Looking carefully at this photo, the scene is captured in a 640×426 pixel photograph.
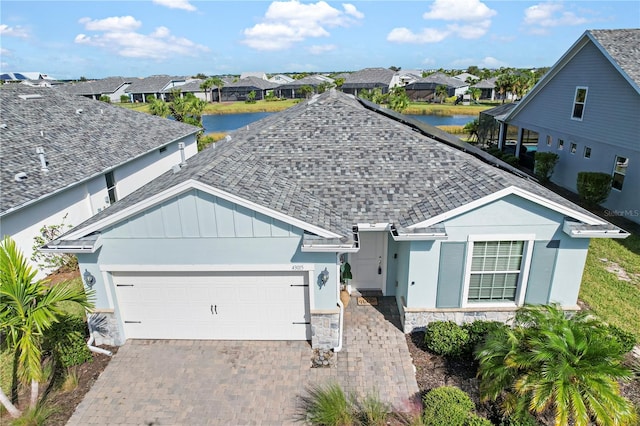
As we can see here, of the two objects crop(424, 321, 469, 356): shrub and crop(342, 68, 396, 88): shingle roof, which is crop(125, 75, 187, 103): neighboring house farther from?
crop(424, 321, 469, 356): shrub

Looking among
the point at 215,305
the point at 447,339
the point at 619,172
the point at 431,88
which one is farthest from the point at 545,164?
the point at 431,88

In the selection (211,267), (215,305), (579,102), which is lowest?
(215,305)

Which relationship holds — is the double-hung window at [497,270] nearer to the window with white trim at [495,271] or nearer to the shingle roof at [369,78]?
the window with white trim at [495,271]

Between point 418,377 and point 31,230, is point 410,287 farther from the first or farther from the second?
point 31,230

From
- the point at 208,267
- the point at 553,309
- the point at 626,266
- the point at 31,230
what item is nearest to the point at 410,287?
the point at 553,309

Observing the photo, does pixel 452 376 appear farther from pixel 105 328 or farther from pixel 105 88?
pixel 105 88

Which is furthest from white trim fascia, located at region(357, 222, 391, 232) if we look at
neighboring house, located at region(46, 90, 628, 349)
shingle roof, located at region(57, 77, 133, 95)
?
shingle roof, located at region(57, 77, 133, 95)

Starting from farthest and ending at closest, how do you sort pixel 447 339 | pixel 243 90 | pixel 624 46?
pixel 243 90 → pixel 624 46 → pixel 447 339
